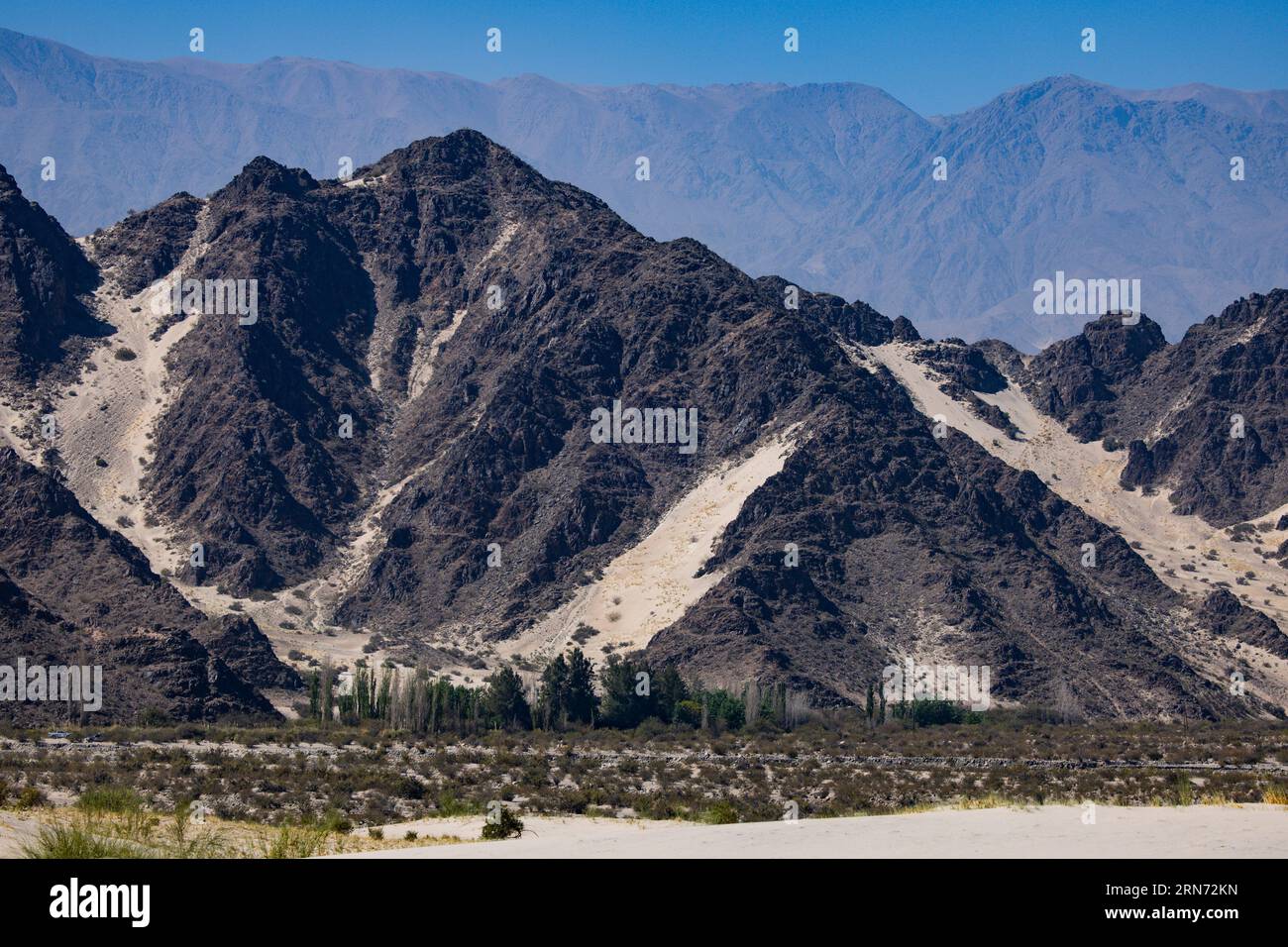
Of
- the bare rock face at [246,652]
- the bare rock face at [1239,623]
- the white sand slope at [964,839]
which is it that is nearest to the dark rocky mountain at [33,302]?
the bare rock face at [246,652]

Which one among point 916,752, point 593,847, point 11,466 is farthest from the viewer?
point 11,466

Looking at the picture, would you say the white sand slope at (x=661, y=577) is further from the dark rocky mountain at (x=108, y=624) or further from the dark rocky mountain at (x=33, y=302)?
the dark rocky mountain at (x=33, y=302)

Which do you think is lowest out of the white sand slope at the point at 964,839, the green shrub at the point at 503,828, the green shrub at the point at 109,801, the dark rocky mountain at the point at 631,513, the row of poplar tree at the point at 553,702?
the row of poplar tree at the point at 553,702

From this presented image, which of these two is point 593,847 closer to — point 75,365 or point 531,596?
point 531,596

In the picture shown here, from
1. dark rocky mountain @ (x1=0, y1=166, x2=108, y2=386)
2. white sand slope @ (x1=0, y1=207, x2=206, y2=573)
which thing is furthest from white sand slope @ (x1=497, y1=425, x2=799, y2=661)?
dark rocky mountain @ (x1=0, y1=166, x2=108, y2=386)

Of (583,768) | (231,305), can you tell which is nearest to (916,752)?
(583,768)

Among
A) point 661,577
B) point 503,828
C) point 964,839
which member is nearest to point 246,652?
point 661,577
